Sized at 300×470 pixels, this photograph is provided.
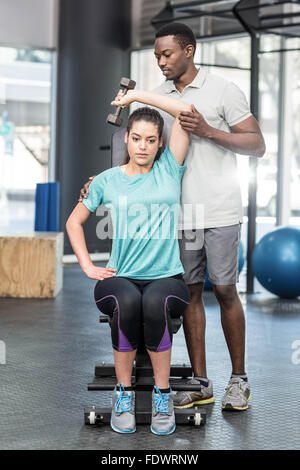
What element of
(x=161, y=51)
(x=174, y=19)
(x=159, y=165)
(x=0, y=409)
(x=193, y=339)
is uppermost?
(x=174, y=19)

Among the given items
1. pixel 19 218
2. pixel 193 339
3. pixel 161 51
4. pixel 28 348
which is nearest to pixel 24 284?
pixel 28 348

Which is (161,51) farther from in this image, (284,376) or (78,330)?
(78,330)

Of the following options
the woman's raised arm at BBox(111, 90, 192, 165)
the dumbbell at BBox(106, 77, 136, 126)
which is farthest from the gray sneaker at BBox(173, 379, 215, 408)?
the dumbbell at BBox(106, 77, 136, 126)

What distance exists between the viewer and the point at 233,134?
2703 mm

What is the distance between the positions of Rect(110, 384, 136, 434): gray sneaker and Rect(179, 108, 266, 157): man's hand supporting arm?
891mm

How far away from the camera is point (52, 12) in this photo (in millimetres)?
7684

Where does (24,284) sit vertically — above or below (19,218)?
below

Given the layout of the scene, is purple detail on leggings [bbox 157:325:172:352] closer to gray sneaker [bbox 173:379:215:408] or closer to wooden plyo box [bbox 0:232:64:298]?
gray sneaker [bbox 173:379:215:408]

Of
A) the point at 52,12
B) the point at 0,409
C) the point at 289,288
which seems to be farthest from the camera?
the point at 52,12

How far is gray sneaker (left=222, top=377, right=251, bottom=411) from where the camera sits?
9.34ft

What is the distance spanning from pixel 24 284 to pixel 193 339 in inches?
114

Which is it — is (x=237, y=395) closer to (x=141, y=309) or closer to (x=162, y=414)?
(x=162, y=414)

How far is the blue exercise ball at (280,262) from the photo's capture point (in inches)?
216

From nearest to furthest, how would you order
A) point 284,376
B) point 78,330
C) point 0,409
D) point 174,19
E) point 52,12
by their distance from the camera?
point 0,409 < point 284,376 < point 78,330 < point 174,19 < point 52,12
